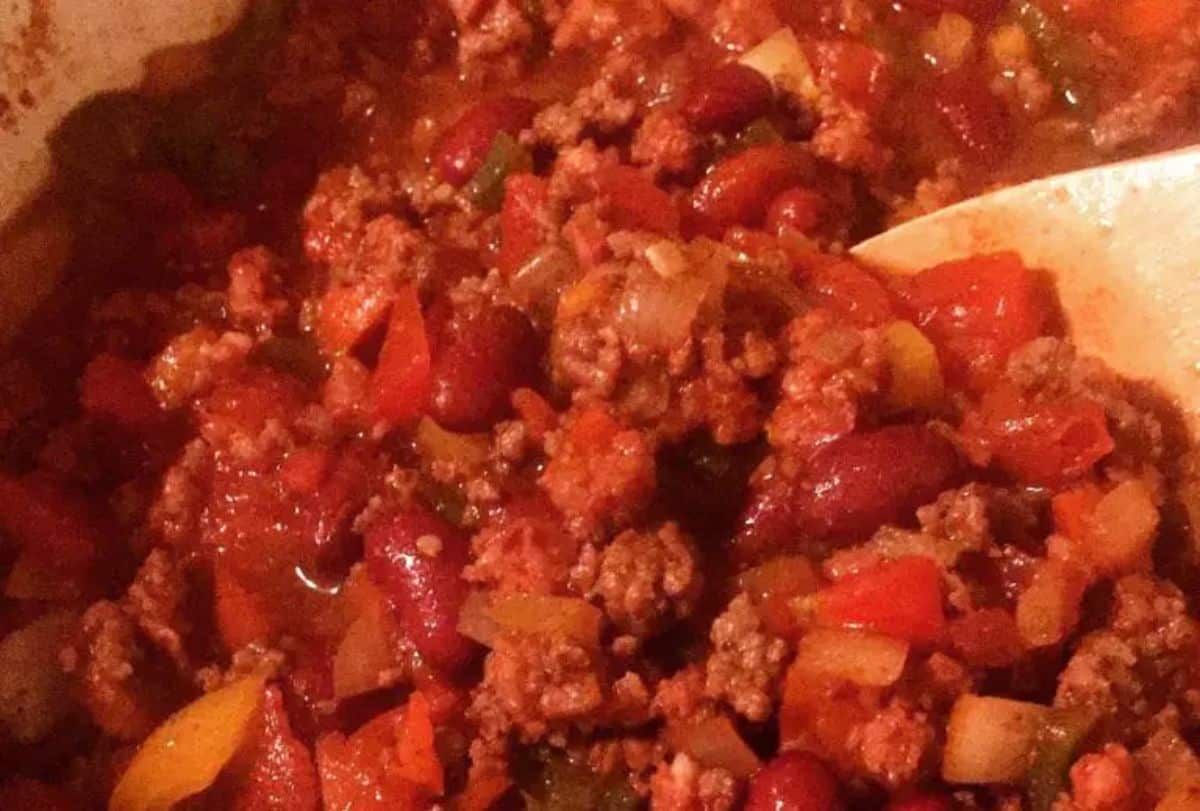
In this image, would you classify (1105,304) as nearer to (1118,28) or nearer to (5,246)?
(1118,28)

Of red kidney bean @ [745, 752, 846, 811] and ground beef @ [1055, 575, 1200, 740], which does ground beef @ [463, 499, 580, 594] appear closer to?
red kidney bean @ [745, 752, 846, 811]

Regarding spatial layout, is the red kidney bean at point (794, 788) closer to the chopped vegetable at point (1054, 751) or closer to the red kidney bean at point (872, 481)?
the chopped vegetable at point (1054, 751)

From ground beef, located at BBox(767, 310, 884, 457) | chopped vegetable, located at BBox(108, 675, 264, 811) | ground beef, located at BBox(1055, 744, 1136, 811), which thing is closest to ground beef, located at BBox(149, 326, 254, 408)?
chopped vegetable, located at BBox(108, 675, 264, 811)

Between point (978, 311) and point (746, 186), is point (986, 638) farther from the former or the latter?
point (746, 186)

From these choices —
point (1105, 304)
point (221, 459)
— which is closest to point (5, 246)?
point (221, 459)

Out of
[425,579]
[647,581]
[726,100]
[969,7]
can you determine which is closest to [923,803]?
[647,581]

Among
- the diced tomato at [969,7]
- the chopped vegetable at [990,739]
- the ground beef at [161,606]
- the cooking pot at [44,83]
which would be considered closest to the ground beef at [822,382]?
the chopped vegetable at [990,739]
